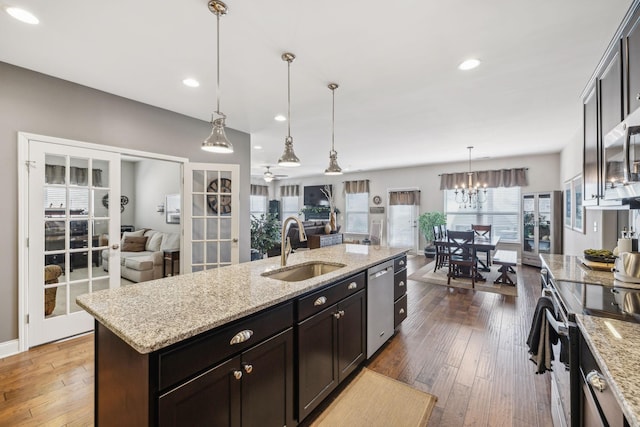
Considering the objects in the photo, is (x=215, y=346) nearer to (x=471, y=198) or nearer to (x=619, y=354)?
(x=619, y=354)

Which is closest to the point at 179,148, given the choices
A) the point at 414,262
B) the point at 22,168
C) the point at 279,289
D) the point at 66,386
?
the point at 22,168

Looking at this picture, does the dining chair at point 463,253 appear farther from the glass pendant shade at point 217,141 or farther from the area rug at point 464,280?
the glass pendant shade at point 217,141

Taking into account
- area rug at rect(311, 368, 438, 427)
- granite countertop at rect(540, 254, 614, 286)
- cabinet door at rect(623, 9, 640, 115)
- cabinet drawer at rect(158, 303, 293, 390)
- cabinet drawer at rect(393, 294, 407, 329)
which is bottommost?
area rug at rect(311, 368, 438, 427)

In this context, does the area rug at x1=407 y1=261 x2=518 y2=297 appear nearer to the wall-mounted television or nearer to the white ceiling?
the white ceiling

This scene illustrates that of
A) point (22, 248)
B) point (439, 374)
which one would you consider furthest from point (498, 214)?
point (22, 248)

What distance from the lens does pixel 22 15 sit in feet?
5.96

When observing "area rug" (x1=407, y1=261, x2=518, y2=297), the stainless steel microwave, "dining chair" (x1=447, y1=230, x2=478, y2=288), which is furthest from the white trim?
"dining chair" (x1=447, y1=230, x2=478, y2=288)

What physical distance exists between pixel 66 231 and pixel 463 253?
5.61 metres

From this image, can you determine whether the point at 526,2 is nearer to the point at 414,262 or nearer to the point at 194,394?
the point at 194,394

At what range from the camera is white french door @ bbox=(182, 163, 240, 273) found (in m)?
3.72

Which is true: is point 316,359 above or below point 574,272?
below

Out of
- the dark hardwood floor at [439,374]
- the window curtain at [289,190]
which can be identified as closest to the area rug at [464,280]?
the dark hardwood floor at [439,374]

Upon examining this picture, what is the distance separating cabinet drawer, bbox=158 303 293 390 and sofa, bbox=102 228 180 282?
4383mm

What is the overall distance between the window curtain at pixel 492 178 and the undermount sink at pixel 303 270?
5.94 meters
